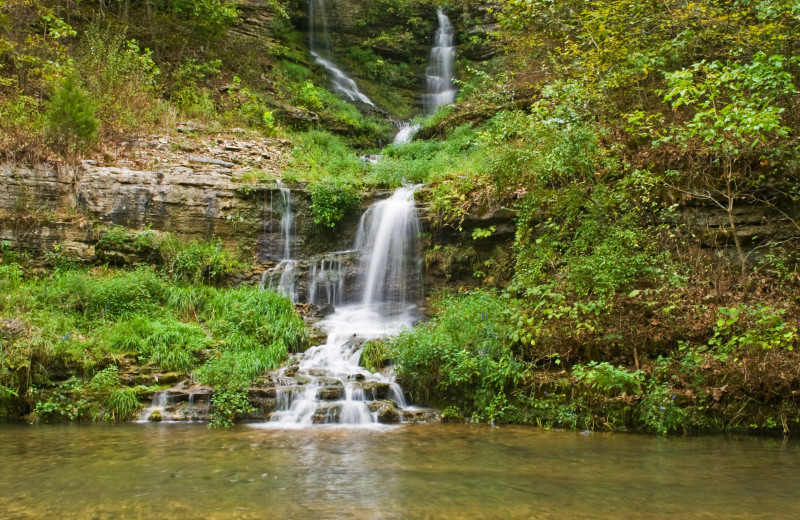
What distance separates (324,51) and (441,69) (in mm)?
5028

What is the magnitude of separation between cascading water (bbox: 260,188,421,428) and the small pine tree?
6500mm

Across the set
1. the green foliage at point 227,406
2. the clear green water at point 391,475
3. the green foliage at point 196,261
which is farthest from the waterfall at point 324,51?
the clear green water at point 391,475

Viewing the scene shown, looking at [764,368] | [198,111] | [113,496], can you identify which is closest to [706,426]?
[764,368]

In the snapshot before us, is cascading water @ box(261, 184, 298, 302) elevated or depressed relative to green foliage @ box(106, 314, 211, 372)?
elevated

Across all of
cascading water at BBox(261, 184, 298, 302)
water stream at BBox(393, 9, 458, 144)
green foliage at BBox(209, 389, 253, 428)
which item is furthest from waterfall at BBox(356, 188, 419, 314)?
water stream at BBox(393, 9, 458, 144)

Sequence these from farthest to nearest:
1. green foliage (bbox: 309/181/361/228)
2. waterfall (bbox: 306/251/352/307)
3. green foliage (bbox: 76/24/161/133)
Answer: green foliage (bbox: 76/24/161/133)
green foliage (bbox: 309/181/361/228)
waterfall (bbox: 306/251/352/307)

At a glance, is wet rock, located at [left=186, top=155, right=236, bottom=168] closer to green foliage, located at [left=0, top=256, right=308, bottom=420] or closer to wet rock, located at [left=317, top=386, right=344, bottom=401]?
green foliage, located at [left=0, top=256, right=308, bottom=420]

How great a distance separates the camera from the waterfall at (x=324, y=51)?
2158cm

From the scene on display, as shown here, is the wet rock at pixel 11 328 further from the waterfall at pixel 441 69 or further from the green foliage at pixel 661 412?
the waterfall at pixel 441 69

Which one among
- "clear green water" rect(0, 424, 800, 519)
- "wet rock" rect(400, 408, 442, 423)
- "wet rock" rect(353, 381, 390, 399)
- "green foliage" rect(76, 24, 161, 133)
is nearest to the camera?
"clear green water" rect(0, 424, 800, 519)

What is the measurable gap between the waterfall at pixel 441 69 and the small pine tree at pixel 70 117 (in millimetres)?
12334

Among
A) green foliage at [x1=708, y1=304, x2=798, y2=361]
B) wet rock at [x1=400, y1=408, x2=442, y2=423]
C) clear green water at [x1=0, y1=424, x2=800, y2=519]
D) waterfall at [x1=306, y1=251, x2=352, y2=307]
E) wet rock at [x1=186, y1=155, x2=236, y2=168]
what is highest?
wet rock at [x1=186, y1=155, x2=236, y2=168]

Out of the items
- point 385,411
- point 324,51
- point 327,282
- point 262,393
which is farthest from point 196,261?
point 324,51

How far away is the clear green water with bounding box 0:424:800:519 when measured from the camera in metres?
3.90
